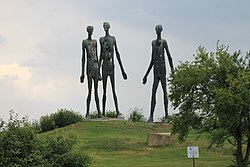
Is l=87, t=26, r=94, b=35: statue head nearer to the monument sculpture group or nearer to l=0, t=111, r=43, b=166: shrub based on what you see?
the monument sculpture group

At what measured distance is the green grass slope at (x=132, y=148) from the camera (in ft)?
69.1

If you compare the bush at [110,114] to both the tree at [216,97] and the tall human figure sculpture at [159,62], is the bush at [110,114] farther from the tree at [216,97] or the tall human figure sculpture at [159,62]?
the tree at [216,97]

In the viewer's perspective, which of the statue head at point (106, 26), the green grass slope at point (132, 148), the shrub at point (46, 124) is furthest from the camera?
the shrub at point (46, 124)

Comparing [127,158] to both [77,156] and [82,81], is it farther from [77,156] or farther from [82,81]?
[82,81]

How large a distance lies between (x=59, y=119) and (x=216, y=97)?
752 inches

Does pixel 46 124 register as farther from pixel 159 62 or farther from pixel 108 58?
pixel 159 62

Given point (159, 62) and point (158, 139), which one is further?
point (159, 62)

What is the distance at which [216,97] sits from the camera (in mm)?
18844

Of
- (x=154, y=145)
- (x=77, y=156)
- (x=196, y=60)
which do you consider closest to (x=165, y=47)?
(x=154, y=145)

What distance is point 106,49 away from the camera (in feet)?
104

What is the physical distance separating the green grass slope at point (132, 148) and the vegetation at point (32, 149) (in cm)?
349

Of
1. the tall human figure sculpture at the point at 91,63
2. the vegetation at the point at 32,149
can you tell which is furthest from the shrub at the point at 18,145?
the tall human figure sculpture at the point at 91,63

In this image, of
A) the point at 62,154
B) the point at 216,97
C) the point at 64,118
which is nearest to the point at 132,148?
the point at 216,97

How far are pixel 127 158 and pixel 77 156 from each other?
810cm
